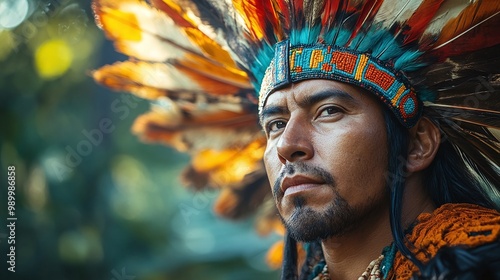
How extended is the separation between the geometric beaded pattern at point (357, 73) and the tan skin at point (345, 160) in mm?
40

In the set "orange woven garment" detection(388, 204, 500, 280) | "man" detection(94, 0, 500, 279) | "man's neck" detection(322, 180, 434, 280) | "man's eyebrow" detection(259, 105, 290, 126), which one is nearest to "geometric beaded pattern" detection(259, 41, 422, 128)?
"man" detection(94, 0, 500, 279)

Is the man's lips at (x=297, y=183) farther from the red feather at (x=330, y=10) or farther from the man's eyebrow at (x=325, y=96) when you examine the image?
the red feather at (x=330, y=10)

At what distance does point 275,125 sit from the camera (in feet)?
10.3

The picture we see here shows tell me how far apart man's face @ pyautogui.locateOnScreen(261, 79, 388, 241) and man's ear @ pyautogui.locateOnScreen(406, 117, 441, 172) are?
0.54 feet

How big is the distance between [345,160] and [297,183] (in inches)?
8.2

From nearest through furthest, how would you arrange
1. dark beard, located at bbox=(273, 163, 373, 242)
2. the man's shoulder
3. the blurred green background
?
the man's shoulder, dark beard, located at bbox=(273, 163, 373, 242), the blurred green background

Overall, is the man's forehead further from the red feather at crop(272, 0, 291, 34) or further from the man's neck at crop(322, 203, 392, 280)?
the man's neck at crop(322, 203, 392, 280)

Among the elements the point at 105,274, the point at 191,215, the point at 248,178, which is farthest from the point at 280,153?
the point at 105,274

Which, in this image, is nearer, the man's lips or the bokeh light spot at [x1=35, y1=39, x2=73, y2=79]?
the man's lips

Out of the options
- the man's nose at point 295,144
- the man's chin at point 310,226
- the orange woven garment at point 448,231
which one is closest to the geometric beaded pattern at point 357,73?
the man's nose at point 295,144

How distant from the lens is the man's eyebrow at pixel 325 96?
292 cm

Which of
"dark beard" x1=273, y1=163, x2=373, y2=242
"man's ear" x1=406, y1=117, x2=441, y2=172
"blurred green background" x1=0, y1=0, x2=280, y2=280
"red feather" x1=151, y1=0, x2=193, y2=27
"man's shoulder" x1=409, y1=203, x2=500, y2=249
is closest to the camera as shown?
"man's shoulder" x1=409, y1=203, x2=500, y2=249

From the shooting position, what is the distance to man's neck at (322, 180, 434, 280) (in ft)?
9.66

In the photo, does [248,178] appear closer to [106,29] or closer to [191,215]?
[106,29]
